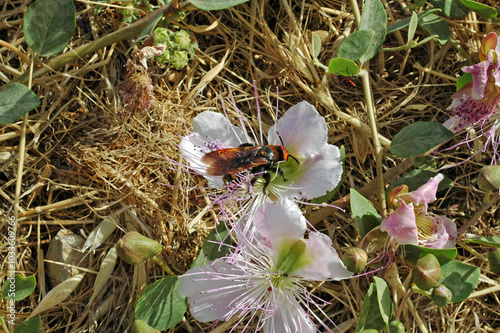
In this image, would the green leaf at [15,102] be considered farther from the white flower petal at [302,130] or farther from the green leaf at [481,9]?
the green leaf at [481,9]

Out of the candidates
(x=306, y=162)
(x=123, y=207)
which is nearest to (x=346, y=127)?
(x=306, y=162)

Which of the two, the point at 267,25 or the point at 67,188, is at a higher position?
the point at 267,25

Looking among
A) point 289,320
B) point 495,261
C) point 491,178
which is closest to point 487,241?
point 495,261

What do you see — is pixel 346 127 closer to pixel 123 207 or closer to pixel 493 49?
pixel 493 49

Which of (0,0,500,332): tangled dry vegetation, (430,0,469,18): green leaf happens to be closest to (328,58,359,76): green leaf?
(0,0,500,332): tangled dry vegetation

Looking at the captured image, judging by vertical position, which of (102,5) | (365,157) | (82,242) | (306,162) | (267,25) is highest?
(102,5)

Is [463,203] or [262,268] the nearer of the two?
[262,268]

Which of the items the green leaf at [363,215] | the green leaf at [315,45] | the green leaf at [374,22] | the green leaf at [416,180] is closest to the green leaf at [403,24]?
the green leaf at [374,22]
